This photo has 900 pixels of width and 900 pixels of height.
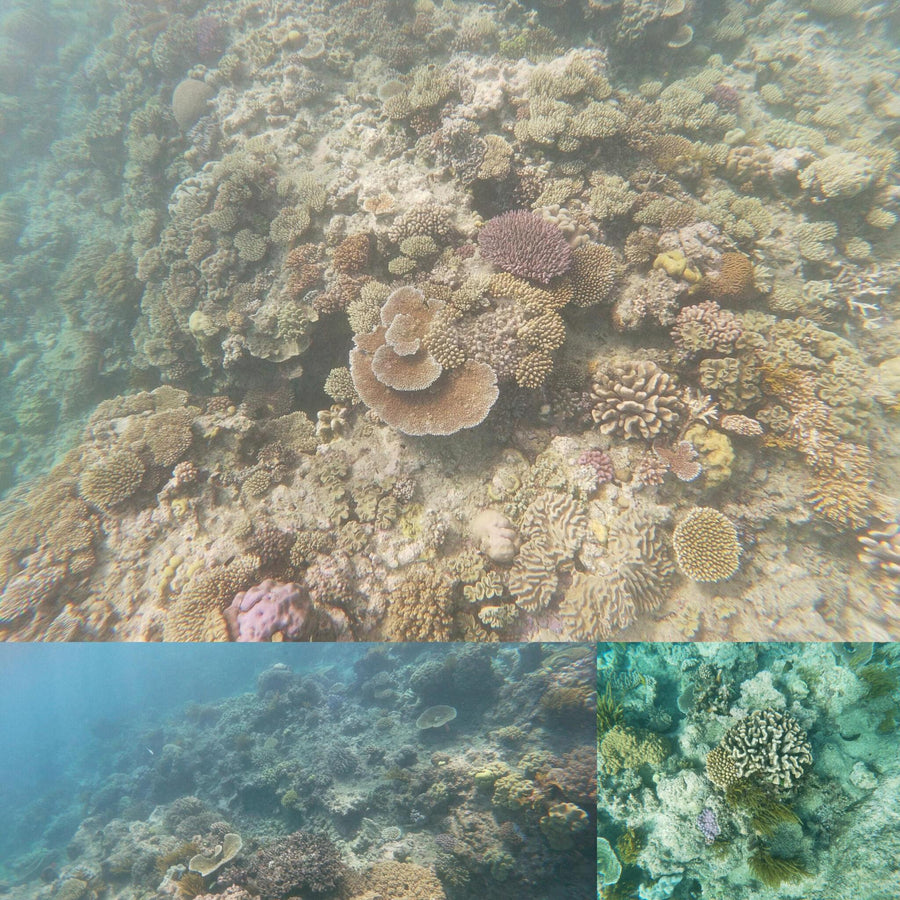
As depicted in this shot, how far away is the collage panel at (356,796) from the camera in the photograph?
18.7 ft

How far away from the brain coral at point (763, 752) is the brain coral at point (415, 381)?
12.7 feet

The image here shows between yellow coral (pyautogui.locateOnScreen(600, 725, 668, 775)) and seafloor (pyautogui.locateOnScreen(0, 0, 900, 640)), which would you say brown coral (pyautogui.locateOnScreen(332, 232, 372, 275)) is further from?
yellow coral (pyautogui.locateOnScreen(600, 725, 668, 775))

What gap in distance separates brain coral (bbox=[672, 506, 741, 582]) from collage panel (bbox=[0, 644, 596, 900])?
318 centimetres

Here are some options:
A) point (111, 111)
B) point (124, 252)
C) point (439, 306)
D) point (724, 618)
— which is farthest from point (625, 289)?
point (111, 111)

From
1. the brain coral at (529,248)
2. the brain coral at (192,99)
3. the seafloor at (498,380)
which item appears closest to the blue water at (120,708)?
the seafloor at (498,380)

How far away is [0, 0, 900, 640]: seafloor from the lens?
203 inches

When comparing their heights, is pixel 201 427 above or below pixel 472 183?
below

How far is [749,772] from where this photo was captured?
11.7 ft

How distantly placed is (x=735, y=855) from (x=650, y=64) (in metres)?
14.8

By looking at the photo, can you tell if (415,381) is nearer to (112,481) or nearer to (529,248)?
(529,248)

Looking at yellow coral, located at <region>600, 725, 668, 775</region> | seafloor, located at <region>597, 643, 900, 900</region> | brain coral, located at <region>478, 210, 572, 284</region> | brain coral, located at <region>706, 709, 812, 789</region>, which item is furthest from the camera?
brain coral, located at <region>478, 210, 572, 284</region>

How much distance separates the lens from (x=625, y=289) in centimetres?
597

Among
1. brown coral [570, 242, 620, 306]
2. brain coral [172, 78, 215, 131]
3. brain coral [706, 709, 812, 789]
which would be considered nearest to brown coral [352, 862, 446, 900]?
brain coral [706, 709, 812, 789]

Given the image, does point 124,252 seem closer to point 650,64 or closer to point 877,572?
point 650,64
